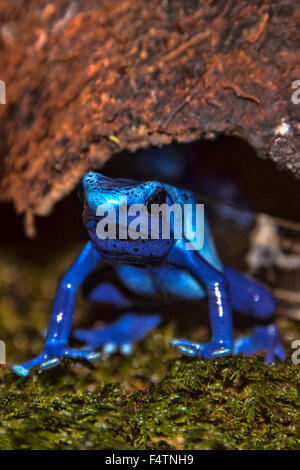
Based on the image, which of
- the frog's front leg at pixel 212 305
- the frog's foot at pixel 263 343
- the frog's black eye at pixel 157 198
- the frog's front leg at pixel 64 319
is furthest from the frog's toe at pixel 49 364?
the frog's foot at pixel 263 343

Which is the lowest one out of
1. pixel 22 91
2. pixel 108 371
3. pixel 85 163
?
pixel 108 371

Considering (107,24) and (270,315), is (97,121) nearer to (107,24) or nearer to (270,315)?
(107,24)

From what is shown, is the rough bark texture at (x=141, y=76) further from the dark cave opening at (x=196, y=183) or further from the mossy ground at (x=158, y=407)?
the mossy ground at (x=158, y=407)

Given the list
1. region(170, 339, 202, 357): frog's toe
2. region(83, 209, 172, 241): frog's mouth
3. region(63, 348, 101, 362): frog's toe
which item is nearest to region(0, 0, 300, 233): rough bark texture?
region(83, 209, 172, 241): frog's mouth

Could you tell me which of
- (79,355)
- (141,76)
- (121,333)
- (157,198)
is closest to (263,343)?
(121,333)

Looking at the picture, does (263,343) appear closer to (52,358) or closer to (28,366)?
(52,358)
